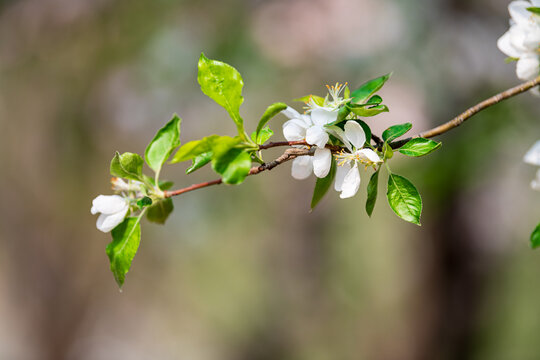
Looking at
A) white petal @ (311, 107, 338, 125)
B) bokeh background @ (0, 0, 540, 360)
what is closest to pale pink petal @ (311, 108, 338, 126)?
white petal @ (311, 107, 338, 125)

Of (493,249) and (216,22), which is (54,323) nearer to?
(216,22)

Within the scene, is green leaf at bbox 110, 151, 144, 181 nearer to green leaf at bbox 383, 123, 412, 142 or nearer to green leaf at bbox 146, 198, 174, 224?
green leaf at bbox 146, 198, 174, 224

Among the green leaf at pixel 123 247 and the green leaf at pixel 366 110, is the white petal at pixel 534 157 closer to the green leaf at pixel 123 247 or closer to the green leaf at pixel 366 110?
the green leaf at pixel 366 110

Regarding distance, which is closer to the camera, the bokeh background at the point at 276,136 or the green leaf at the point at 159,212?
the green leaf at the point at 159,212

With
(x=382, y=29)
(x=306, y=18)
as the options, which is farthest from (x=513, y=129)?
(x=306, y=18)

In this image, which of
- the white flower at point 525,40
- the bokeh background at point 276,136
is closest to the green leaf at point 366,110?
the white flower at point 525,40

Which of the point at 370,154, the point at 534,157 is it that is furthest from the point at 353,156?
the point at 534,157

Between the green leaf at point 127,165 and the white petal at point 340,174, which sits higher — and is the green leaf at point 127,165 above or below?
below
